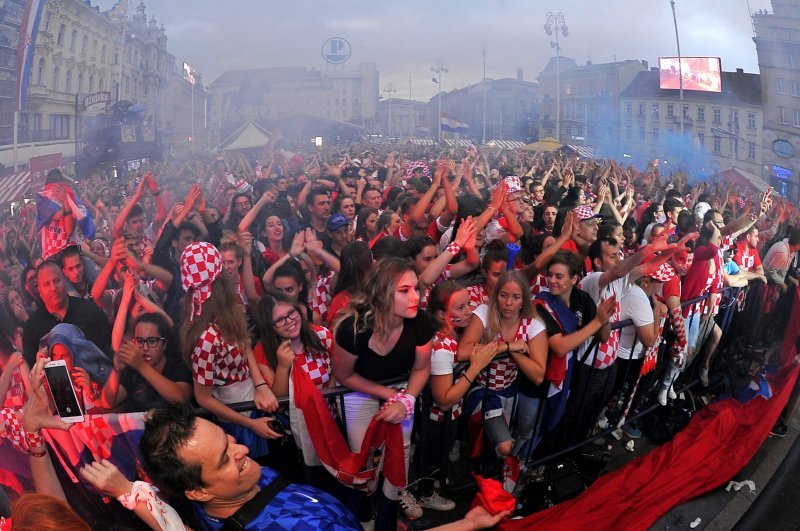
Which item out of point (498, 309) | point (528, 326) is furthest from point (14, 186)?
point (528, 326)

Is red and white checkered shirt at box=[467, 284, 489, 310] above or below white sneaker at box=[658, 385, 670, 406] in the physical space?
above

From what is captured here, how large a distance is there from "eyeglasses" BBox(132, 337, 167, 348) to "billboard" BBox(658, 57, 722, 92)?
3205mm

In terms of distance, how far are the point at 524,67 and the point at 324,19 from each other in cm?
130

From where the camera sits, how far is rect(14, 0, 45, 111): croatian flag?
2430 mm

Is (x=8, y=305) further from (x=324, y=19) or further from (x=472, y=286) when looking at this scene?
(x=472, y=286)

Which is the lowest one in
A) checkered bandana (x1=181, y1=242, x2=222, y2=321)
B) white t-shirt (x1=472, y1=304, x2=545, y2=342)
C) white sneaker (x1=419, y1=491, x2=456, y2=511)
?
white sneaker (x1=419, y1=491, x2=456, y2=511)

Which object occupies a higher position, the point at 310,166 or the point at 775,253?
the point at 310,166

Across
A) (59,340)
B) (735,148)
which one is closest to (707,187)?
(735,148)

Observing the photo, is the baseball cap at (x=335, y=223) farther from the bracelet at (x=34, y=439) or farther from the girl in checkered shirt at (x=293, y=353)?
the bracelet at (x=34, y=439)

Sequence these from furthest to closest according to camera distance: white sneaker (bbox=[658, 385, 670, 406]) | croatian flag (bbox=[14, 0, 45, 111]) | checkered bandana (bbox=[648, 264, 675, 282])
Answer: white sneaker (bbox=[658, 385, 670, 406])
checkered bandana (bbox=[648, 264, 675, 282])
croatian flag (bbox=[14, 0, 45, 111])

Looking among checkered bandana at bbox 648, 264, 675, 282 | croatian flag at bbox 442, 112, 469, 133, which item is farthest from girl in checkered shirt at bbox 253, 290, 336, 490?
checkered bandana at bbox 648, 264, 675, 282

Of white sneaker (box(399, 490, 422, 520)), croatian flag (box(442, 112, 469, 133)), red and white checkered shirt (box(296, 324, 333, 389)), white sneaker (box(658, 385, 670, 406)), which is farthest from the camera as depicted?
white sneaker (box(658, 385, 670, 406))

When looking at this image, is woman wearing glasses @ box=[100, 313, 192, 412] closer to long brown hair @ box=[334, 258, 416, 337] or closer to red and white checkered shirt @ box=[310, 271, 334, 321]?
long brown hair @ box=[334, 258, 416, 337]

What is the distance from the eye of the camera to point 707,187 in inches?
157
